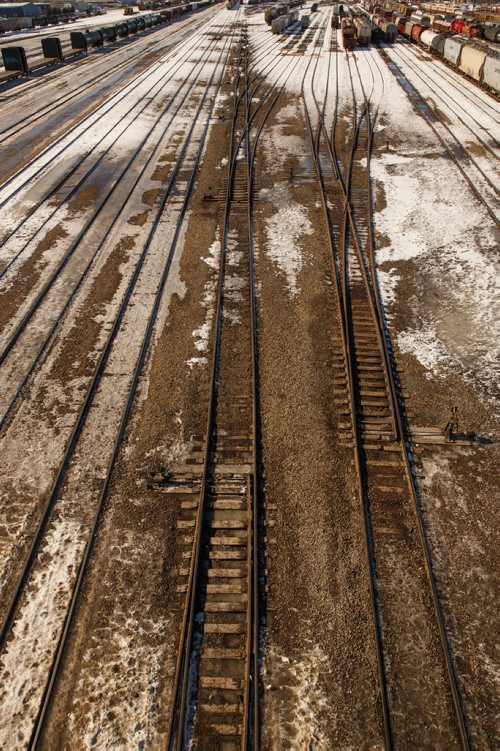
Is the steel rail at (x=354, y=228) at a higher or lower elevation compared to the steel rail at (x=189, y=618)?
higher

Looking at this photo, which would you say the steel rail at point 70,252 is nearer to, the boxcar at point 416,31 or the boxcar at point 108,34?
the boxcar at point 108,34

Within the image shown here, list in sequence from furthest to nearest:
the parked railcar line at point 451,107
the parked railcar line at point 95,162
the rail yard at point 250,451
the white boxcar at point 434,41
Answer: the white boxcar at point 434,41
the parked railcar line at point 451,107
the parked railcar line at point 95,162
the rail yard at point 250,451

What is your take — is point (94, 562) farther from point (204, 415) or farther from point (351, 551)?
point (351, 551)

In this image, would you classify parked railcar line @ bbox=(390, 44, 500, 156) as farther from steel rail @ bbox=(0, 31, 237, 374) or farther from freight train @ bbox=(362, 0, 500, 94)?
steel rail @ bbox=(0, 31, 237, 374)

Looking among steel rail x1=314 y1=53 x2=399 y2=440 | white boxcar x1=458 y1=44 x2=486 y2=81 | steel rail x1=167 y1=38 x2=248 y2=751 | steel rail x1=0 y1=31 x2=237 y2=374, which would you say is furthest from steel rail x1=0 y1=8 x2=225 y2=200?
white boxcar x1=458 y1=44 x2=486 y2=81

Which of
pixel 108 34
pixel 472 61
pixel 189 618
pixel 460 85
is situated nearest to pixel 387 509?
pixel 189 618

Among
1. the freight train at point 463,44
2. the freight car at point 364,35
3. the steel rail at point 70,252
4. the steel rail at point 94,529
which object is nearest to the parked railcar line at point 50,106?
the steel rail at point 70,252
